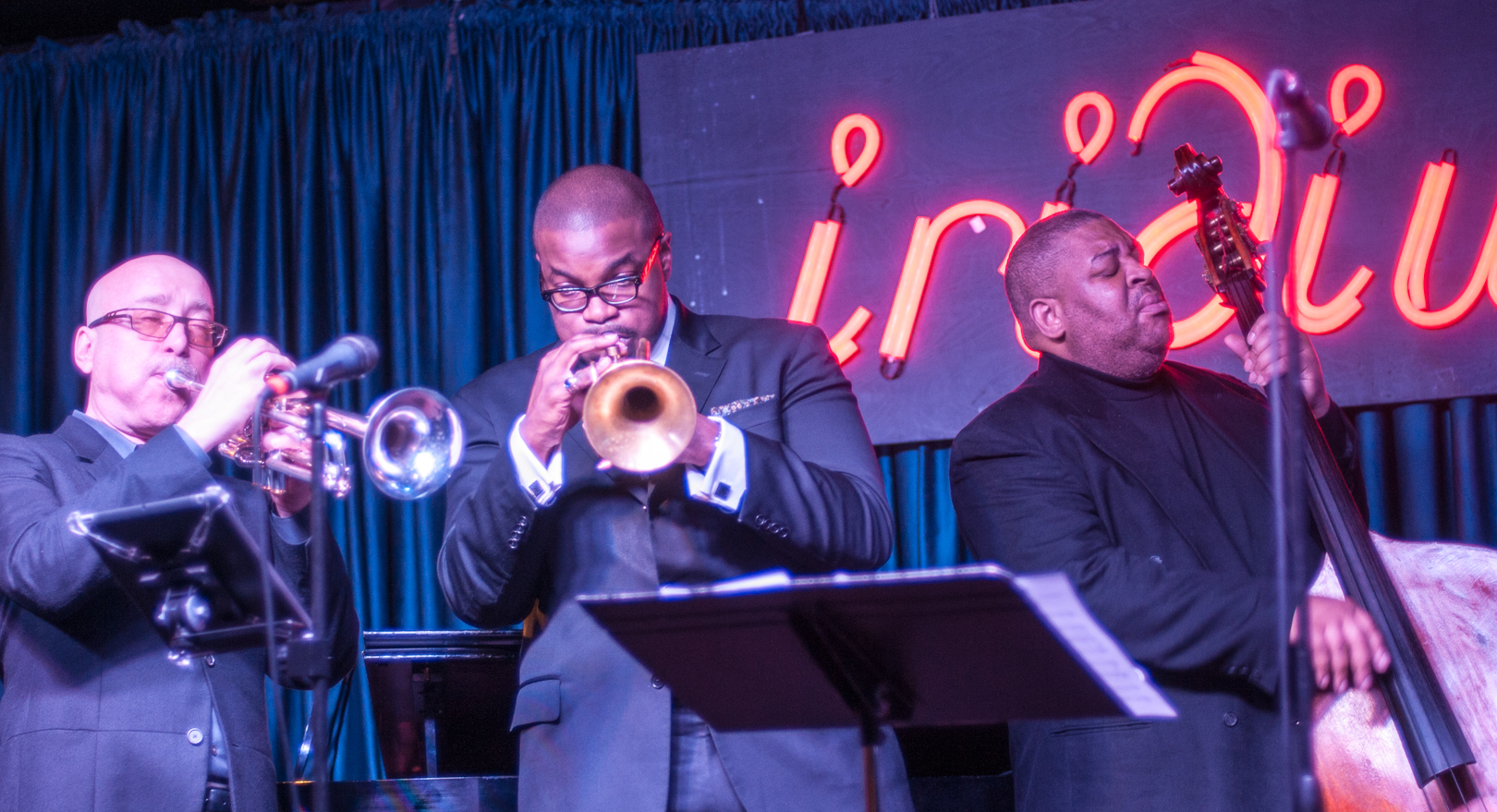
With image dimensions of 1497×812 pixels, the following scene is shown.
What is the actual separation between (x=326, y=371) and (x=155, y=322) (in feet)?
4.07

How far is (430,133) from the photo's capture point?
482cm

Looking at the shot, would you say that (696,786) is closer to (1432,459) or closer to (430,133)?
(1432,459)

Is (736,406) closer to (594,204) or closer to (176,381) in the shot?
(594,204)

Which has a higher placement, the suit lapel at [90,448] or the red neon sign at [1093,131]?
the red neon sign at [1093,131]

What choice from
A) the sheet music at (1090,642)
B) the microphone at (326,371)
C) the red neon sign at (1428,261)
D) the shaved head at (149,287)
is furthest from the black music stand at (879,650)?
the red neon sign at (1428,261)

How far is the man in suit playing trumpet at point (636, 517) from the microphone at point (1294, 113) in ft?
3.26

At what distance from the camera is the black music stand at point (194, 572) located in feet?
7.18

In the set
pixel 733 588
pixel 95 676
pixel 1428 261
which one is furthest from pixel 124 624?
pixel 1428 261

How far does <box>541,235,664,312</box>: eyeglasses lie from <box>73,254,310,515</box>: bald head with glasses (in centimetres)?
72

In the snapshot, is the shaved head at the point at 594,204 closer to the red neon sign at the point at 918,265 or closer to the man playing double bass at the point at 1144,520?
the man playing double bass at the point at 1144,520

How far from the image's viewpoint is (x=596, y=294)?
262 cm

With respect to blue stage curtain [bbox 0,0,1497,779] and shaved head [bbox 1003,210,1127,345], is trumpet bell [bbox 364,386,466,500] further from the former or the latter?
blue stage curtain [bbox 0,0,1497,779]

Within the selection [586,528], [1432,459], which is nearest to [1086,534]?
[586,528]

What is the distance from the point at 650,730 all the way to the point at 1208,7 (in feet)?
10.5
